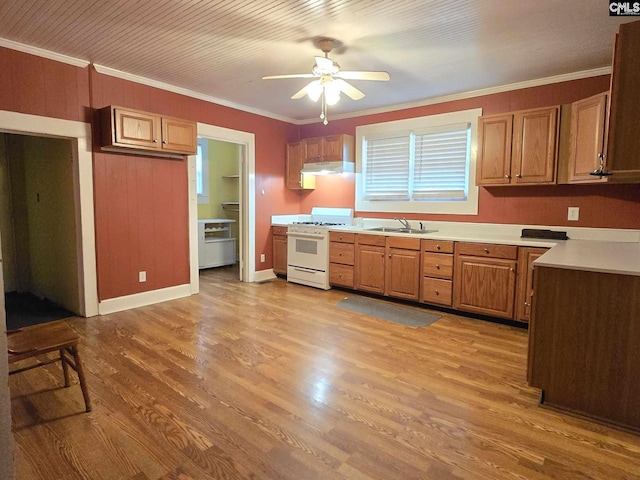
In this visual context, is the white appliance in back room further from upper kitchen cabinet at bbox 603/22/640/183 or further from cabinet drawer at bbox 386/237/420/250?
upper kitchen cabinet at bbox 603/22/640/183

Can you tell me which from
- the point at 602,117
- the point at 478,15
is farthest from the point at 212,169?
the point at 602,117

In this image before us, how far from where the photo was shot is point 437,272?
4.09m

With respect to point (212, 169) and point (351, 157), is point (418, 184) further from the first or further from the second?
point (212, 169)

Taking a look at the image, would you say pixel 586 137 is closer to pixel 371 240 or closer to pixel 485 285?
pixel 485 285

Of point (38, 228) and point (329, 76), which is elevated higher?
point (329, 76)

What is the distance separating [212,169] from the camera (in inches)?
273

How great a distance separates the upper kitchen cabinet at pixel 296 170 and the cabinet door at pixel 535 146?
294cm

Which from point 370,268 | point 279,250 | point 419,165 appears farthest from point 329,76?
point 279,250

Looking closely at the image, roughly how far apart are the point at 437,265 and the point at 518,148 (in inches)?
56.4

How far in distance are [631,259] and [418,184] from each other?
2.67 m

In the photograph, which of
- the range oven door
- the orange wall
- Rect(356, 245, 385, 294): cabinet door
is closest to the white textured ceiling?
the orange wall

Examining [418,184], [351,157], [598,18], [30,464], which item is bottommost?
[30,464]

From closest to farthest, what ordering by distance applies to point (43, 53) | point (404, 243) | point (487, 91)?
point (43, 53) < point (487, 91) < point (404, 243)

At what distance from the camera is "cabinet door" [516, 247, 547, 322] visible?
3.47 meters
